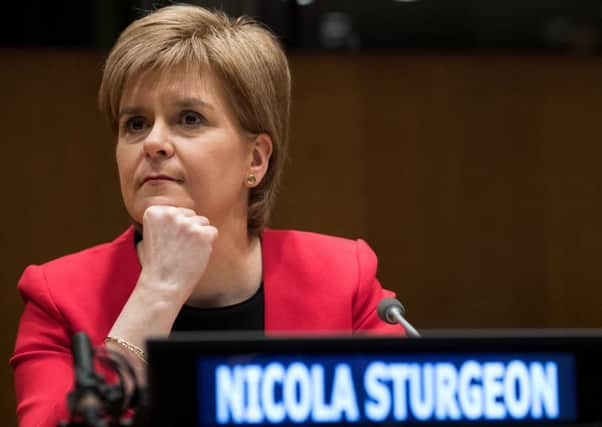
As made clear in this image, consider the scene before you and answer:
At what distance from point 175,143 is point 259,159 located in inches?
10.9

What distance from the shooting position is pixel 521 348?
114cm

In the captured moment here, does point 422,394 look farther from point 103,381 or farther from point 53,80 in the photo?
point 53,80

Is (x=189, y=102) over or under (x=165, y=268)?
over

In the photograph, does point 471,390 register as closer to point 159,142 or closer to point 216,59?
point 159,142

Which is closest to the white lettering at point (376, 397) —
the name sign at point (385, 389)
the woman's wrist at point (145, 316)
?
the name sign at point (385, 389)

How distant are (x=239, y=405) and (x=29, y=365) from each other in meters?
0.80

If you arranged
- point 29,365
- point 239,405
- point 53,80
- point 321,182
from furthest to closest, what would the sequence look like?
1. point 321,182
2. point 53,80
3. point 29,365
4. point 239,405

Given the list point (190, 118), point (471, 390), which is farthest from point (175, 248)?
point (471, 390)

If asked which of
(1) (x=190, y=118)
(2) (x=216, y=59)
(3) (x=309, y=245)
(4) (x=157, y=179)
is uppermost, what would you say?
(2) (x=216, y=59)

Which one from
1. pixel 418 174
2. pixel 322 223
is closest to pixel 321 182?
pixel 322 223

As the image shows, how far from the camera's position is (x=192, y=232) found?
179cm

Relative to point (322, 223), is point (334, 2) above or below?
above

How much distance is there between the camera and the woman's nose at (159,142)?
71.4 inches

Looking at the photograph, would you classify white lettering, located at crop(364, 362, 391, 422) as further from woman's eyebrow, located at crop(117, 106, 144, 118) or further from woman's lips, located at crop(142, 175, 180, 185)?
woman's eyebrow, located at crop(117, 106, 144, 118)
